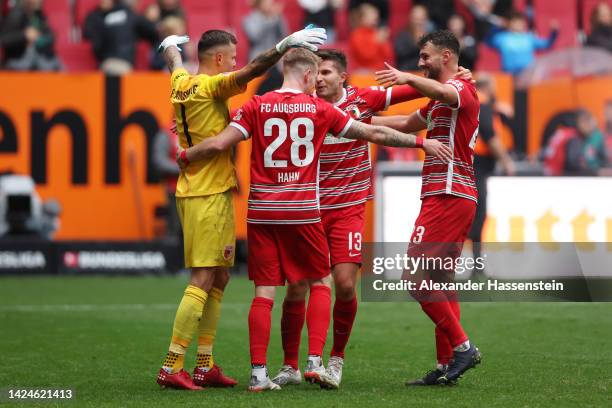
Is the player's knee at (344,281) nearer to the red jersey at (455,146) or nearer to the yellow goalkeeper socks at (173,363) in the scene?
the red jersey at (455,146)

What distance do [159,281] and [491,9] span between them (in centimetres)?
824

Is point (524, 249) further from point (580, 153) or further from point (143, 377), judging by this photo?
point (143, 377)

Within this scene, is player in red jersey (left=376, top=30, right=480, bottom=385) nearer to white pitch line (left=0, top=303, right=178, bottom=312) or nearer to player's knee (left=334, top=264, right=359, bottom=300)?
player's knee (left=334, top=264, right=359, bottom=300)

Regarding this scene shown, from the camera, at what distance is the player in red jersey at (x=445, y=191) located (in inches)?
322

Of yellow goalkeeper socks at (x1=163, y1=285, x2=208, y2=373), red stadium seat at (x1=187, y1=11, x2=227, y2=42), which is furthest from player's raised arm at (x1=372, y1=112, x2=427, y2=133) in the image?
red stadium seat at (x1=187, y1=11, x2=227, y2=42)

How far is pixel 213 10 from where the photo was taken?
2073 centimetres

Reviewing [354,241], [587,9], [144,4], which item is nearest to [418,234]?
[354,241]

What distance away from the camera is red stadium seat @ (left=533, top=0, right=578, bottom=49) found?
71.4 ft

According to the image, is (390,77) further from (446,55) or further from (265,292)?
(265,292)

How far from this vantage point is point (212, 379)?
8.27 meters

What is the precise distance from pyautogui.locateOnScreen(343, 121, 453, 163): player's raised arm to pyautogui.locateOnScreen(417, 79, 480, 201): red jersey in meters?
0.24

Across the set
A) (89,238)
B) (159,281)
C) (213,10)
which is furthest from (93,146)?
(213,10)

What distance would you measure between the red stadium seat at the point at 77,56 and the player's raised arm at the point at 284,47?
40.6 ft

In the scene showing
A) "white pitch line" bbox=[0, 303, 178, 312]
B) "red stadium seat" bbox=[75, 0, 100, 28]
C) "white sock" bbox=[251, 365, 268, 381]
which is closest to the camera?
"white sock" bbox=[251, 365, 268, 381]
